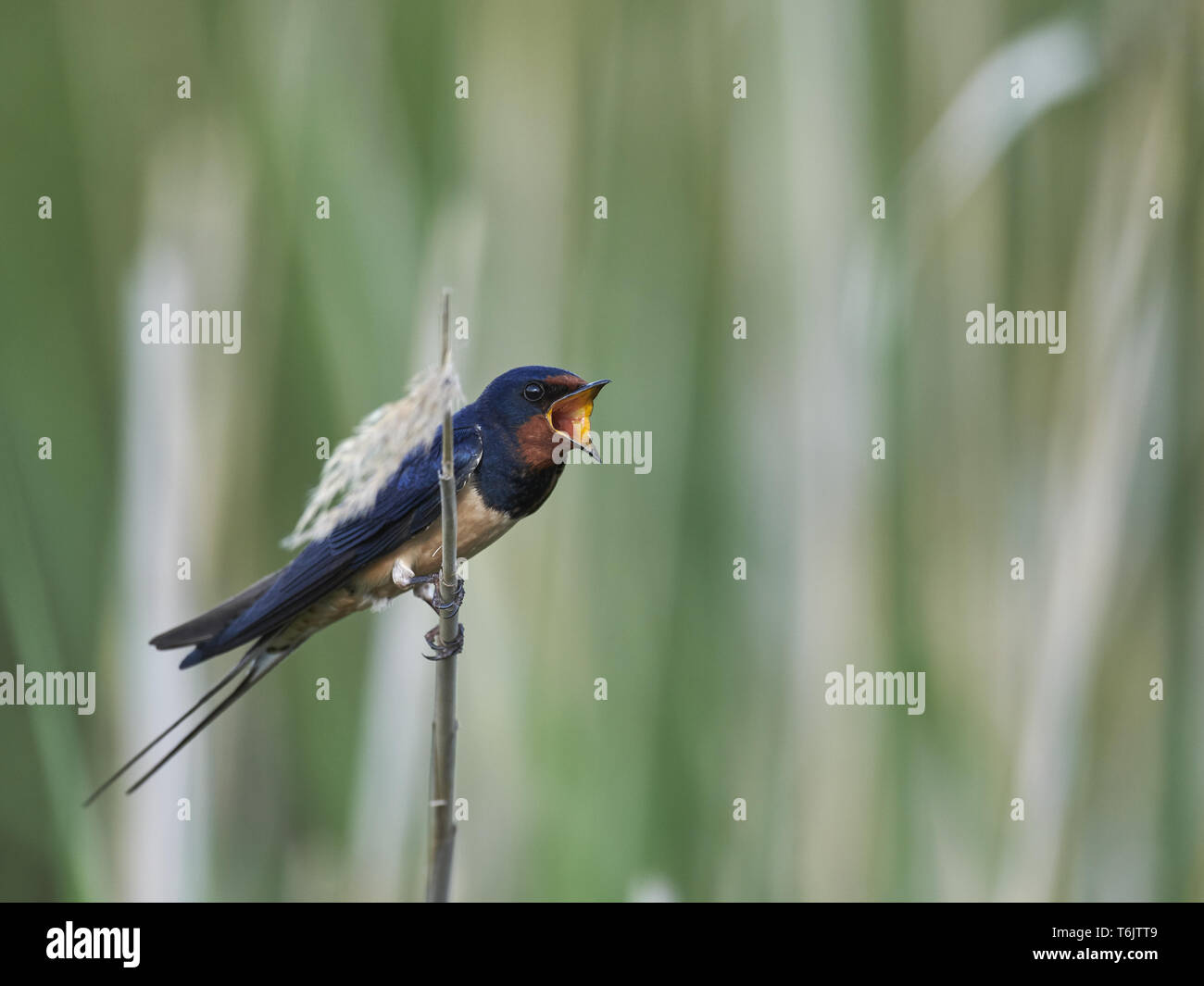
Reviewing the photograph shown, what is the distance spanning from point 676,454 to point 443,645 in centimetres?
61

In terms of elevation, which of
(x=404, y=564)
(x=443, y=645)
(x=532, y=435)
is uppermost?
(x=532, y=435)

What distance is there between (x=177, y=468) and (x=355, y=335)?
311 millimetres

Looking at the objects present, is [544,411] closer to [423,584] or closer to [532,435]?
[532,435]

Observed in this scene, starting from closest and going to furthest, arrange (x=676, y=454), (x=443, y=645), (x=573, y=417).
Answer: (x=443, y=645), (x=573, y=417), (x=676, y=454)

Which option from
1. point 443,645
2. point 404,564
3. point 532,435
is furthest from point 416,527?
point 443,645

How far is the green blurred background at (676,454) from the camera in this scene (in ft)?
4.84

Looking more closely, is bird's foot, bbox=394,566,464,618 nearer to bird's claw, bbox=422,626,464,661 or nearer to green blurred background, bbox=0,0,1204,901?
bird's claw, bbox=422,626,464,661

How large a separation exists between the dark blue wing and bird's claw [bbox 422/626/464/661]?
0.41 ft

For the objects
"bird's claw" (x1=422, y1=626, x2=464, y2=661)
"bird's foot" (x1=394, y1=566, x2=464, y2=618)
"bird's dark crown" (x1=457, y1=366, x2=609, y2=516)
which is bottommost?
"bird's claw" (x1=422, y1=626, x2=464, y2=661)

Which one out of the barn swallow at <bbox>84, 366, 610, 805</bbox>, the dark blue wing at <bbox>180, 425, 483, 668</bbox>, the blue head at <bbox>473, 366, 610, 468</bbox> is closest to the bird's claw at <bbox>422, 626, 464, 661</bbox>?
the barn swallow at <bbox>84, 366, 610, 805</bbox>

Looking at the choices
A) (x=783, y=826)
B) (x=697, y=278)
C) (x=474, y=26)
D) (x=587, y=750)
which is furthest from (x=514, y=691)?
(x=474, y=26)

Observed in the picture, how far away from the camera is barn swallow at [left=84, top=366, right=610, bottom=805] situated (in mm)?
1256

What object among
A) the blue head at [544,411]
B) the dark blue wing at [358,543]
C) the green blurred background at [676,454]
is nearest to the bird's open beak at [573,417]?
the blue head at [544,411]

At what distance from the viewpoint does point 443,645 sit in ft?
3.51
